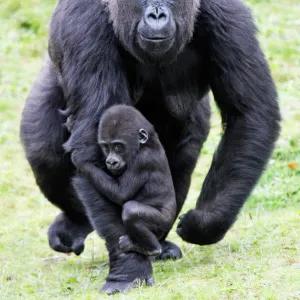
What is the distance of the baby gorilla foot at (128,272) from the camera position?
5086 mm

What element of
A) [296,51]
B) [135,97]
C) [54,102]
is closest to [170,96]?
[135,97]

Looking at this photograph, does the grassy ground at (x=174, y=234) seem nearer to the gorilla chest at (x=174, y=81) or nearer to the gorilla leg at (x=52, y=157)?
the gorilla leg at (x=52, y=157)

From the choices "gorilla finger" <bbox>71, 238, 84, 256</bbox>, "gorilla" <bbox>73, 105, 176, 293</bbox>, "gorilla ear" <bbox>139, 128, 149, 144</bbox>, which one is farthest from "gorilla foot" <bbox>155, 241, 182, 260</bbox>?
"gorilla ear" <bbox>139, 128, 149, 144</bbox>

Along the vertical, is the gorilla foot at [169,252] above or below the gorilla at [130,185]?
below

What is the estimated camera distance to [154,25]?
5016 mm

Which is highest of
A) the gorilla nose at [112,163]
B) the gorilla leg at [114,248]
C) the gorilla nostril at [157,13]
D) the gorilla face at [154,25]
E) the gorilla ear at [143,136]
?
the gorilla nostril at [157,13]

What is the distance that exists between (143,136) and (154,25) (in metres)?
0.74

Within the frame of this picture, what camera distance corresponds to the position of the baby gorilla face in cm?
517

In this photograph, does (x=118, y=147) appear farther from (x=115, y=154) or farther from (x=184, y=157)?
(x=184, y=157)

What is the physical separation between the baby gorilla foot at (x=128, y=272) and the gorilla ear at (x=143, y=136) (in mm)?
742

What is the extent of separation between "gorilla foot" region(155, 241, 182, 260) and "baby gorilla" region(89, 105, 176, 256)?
952 mm

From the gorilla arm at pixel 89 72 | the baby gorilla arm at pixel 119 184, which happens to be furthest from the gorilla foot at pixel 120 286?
the gorilla arm at pixel 89 72

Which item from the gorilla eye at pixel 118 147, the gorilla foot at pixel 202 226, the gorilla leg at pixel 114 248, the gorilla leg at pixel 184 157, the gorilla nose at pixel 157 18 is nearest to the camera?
the gorilla nose at pixel 157 18

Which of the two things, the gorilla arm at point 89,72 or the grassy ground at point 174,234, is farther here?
the gorilla arm at point 89,72
